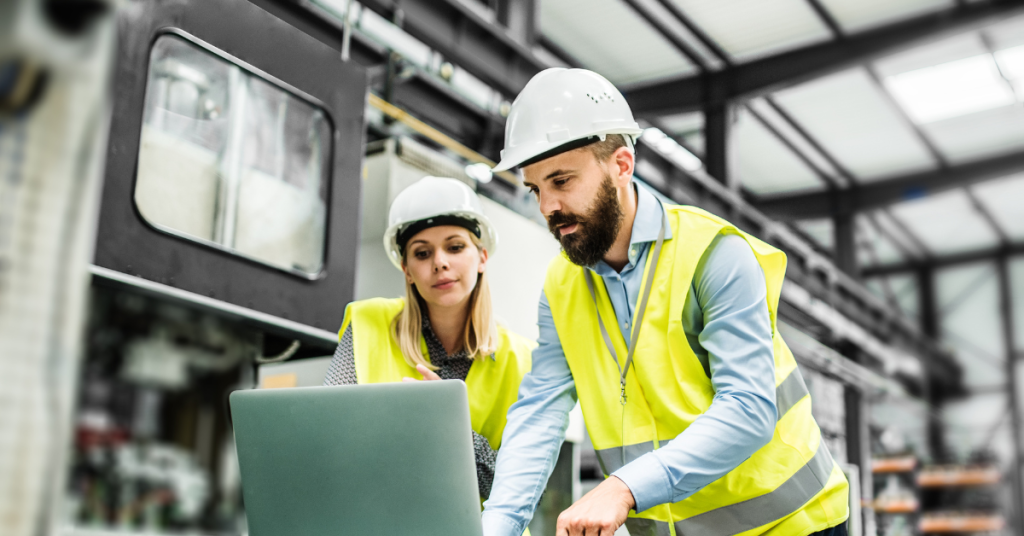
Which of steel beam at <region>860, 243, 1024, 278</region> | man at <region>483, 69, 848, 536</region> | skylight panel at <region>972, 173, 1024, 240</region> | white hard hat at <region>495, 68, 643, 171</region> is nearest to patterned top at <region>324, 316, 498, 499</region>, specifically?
man at <region>483, 69, 848, 536</region>

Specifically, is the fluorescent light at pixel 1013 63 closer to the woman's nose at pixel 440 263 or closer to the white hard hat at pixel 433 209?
the white hard hat at pixel 433 209

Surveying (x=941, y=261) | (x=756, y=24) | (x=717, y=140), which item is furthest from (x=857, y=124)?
(x=941, y=261)

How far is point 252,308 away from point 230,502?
88.5 inches

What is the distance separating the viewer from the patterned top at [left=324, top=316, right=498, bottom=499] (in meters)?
2.03

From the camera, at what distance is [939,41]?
20.1ft

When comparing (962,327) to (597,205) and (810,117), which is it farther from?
(597,205)

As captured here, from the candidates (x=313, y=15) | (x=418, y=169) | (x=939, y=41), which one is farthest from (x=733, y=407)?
(x=939, y=41)

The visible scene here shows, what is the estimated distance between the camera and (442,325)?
2.25m

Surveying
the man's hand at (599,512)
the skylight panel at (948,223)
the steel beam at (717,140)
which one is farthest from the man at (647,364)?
the skylight panel at (948,223)

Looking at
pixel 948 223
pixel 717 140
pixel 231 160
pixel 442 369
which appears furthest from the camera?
pixel 948 223

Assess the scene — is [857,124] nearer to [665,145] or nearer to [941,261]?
[665,145]

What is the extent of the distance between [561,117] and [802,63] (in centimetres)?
555

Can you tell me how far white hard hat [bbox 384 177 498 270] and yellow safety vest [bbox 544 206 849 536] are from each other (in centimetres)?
73

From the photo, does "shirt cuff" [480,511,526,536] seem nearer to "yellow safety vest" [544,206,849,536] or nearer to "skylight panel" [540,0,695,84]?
"yellow safety vest" [544,206,849,536]
